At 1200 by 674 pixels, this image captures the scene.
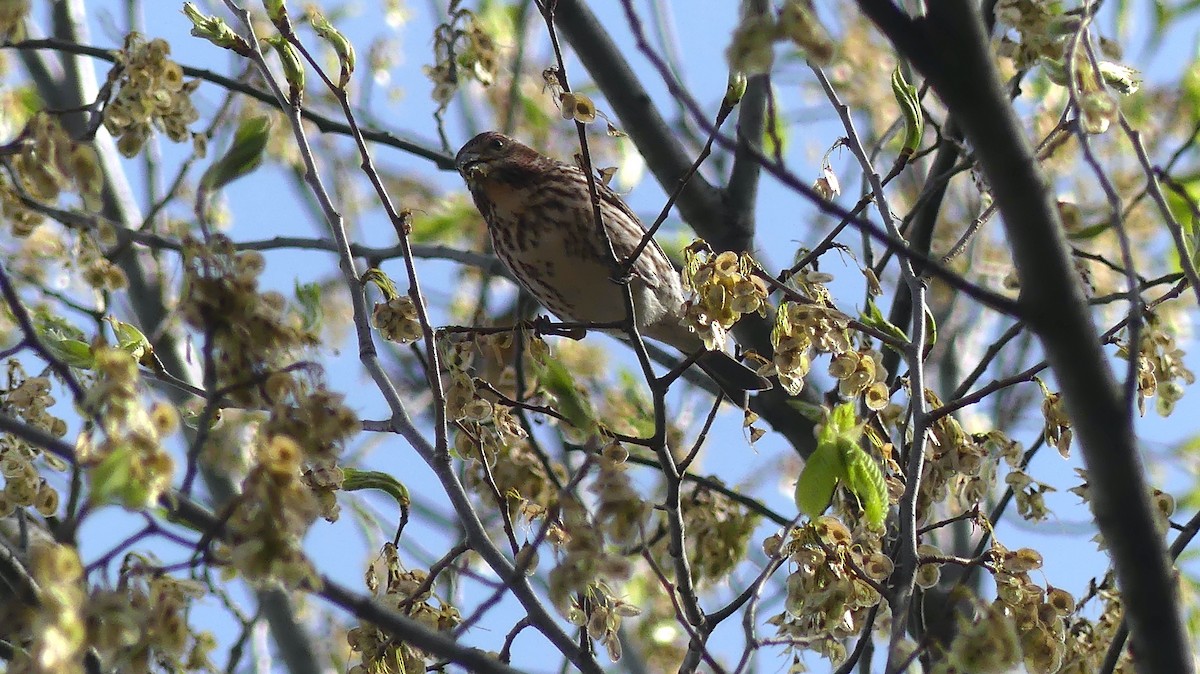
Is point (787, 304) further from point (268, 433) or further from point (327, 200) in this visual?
point (268, 433)

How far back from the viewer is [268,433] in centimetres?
205

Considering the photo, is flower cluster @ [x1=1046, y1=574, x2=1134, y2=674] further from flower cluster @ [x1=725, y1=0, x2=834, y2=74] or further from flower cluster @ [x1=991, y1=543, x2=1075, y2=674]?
flower cluster @ [x1=725, y1=0, x2=834, y2=74]

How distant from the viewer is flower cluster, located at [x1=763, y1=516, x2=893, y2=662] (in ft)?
9.29

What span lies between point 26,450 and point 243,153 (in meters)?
0.82

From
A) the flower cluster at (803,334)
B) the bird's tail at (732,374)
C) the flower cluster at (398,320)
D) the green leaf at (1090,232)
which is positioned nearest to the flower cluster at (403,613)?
the flower cluster at (398,320)

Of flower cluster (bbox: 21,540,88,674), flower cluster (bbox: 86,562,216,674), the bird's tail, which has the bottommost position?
flower cluster (bbox: 21,540,88,674)

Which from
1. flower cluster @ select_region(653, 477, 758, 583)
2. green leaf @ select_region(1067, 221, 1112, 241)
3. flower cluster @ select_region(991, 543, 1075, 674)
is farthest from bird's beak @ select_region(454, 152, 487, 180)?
flower cluster @ select_region(991, 543, 1075, 674)

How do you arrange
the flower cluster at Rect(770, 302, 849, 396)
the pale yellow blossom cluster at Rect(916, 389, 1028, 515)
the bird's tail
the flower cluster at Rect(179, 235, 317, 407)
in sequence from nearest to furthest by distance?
the flower cluster at Rect(179, 235, 317, 407)
the flower cluster at Rect(770, 302, 849, 396)
the pale yellow blossom cluster at Rect(916, 389, 1028, 515)
the bird's tail

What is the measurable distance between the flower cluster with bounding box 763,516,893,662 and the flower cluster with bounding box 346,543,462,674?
2.40 feet

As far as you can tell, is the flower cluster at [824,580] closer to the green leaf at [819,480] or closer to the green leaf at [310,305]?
the green leaf at [819,480]

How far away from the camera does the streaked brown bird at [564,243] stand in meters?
5.03

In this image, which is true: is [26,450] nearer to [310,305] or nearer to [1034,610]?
[310,305]

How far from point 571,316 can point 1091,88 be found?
114 inches

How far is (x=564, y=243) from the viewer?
5.03 m
